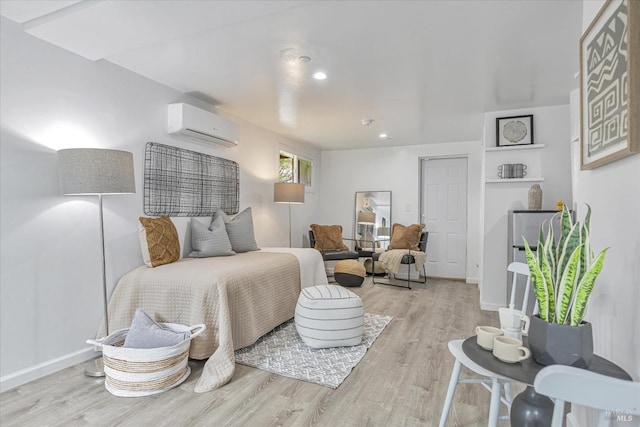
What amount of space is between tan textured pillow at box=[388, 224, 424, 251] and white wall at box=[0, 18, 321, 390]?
3.65 m

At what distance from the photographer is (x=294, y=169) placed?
18.3 ft

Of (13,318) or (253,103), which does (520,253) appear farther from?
(13,318)

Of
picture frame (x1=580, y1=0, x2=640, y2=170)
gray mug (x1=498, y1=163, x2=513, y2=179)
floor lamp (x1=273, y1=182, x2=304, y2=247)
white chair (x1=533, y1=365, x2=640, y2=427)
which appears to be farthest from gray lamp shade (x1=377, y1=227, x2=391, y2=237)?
white chair (x1=533, y1=365, x2=640, y2=427)

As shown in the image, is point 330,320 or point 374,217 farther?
point 374,217

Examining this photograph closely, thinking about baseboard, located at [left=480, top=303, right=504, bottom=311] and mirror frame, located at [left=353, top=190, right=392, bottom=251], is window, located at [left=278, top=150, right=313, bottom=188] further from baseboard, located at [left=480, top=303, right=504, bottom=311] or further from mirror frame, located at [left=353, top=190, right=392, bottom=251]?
baseboard, located at [left=480, top=303, right=504, bottom=311]

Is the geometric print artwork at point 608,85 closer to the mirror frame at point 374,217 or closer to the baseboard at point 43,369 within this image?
the baseboard at point 43,369

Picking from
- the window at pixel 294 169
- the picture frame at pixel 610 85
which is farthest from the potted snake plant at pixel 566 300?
the window at pixel 294 169

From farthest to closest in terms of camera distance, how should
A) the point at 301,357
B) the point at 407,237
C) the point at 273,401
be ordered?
1. the point at 407,237
2. the point at 301,357
3. the point at 273,401

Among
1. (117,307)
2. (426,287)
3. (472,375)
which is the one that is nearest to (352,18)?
(472,375)

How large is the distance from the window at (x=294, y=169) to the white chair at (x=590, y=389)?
4.59 m

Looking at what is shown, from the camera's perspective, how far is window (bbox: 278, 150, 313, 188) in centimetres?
530

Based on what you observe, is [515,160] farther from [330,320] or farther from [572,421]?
[572,421]

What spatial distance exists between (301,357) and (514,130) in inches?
132

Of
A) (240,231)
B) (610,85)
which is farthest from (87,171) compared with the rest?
(610,85)
